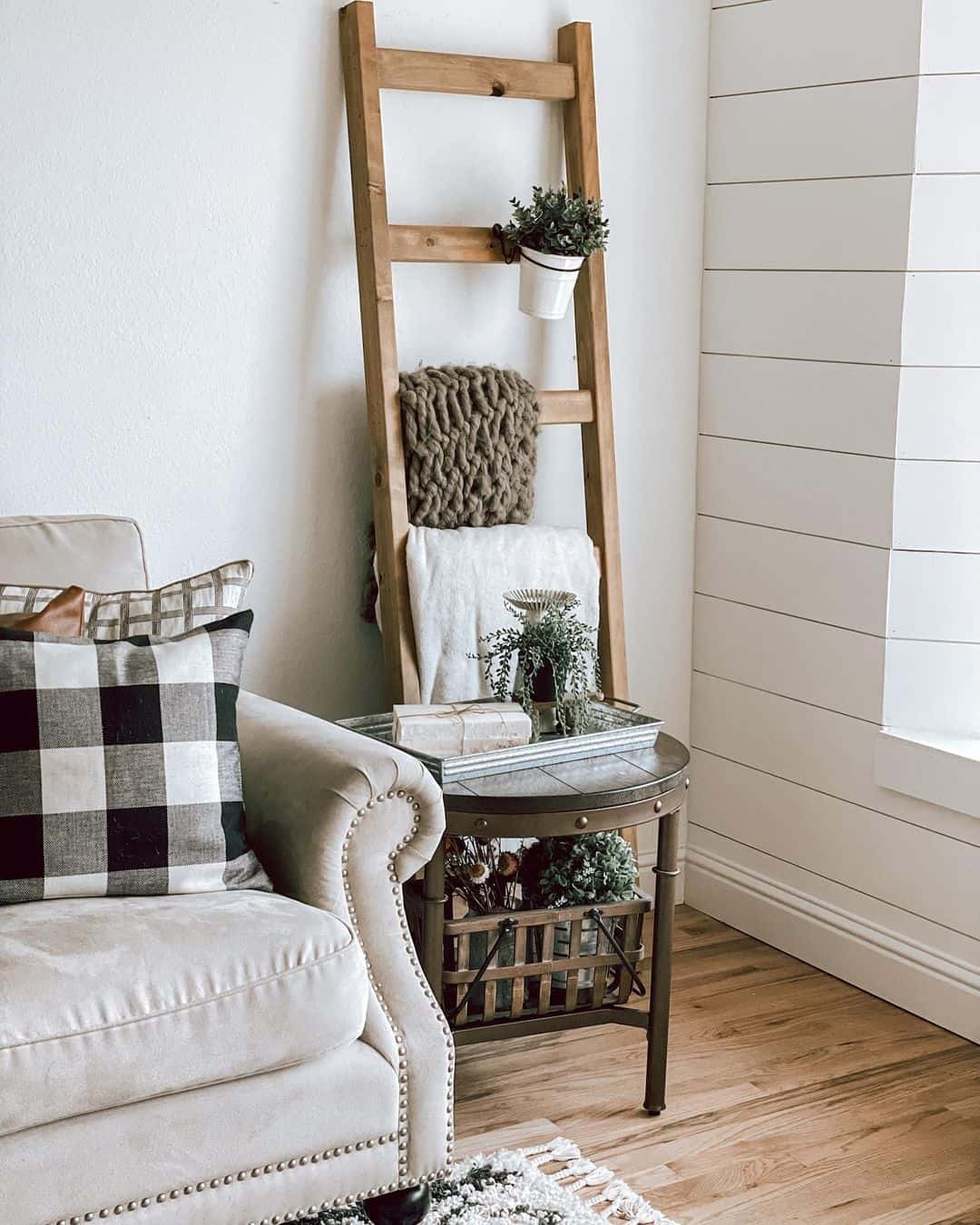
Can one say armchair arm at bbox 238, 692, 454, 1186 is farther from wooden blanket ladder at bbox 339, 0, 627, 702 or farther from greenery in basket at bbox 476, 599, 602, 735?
wooden blanket ladder at bbox 339, 0, 627, 702

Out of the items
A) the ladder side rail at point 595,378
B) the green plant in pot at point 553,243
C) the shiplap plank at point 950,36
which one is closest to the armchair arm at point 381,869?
the ladder side rail at point 595,378

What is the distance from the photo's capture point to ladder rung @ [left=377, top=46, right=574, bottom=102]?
2.52 m

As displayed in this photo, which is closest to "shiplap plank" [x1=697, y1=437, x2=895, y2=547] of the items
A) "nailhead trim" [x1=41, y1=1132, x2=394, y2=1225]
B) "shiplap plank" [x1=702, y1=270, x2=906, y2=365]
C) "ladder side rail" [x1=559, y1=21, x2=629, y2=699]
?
"shiplap plank" [x1=702, y1=270, x2=906, y2=365]

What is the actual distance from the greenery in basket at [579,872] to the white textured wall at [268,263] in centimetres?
55

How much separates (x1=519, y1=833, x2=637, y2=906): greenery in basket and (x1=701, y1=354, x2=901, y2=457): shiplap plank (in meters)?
0.90

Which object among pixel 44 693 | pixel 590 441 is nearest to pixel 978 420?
pixel 590 441

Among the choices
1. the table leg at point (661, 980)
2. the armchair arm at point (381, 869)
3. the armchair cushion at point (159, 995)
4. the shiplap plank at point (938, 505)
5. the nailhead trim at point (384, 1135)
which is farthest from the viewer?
the shiplap plank at point (938, 505)

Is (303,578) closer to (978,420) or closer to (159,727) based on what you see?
(159,727)

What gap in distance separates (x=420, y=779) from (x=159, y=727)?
34 cm

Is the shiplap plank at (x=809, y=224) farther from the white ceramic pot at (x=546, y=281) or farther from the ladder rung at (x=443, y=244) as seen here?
the ladder rung at (x=443, y=244)

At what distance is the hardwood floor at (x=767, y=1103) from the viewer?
2.07 m

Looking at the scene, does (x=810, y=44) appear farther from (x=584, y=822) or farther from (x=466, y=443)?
(x=584, y=822)

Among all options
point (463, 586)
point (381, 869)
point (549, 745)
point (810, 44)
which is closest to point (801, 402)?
point (810, 44)

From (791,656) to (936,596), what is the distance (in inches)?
13.7
